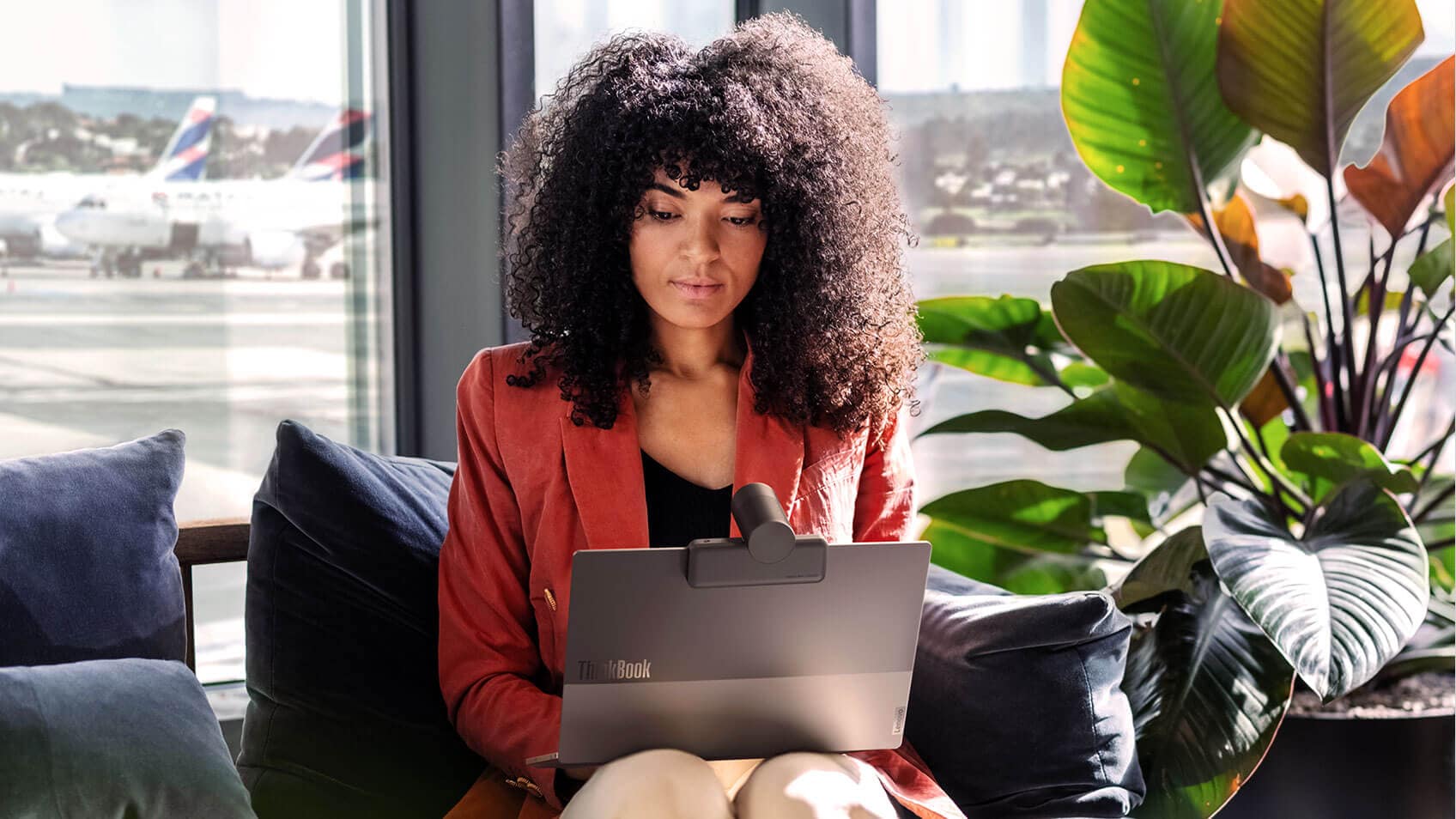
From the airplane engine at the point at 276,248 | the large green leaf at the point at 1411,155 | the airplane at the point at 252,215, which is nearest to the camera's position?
the large green leaf at the point at 1411,155

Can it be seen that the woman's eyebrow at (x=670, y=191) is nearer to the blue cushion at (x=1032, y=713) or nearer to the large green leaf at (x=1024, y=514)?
the blue cushion at (x=1032, y=713)

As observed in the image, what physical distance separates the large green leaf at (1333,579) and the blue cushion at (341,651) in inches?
41.1

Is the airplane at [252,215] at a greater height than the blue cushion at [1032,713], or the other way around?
the airplane at [252,215]

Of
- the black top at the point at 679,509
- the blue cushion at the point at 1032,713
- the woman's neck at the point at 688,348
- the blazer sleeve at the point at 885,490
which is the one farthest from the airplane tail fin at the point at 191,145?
the blue cushion at the point at 1032,713

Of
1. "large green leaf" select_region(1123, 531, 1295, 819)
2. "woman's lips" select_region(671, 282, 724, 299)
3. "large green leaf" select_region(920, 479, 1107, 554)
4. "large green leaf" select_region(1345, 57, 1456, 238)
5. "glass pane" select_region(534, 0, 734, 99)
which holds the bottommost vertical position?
"large green leaf" select_region(1123, 531, 1295, 819)

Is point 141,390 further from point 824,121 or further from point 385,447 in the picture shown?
point 824,121

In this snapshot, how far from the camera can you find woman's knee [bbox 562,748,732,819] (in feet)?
4.04

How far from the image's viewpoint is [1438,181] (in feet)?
7.09

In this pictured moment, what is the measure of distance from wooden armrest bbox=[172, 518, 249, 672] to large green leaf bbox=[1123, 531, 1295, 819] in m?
1.25

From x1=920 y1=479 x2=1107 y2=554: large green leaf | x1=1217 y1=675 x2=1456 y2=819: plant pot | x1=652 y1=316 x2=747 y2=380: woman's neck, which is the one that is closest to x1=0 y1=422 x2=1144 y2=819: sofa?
x1=652 y1=316 x2=747 y2=380: woman's neck

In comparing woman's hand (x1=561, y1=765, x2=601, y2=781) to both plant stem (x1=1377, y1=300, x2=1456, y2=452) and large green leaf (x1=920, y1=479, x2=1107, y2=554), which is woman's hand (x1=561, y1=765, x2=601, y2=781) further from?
plant stem (x1=1377, y1=300, x2=1456, y2=452)

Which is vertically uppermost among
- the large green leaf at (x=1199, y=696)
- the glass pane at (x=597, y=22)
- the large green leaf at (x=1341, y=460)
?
the glass pane at (x=597, y=22)

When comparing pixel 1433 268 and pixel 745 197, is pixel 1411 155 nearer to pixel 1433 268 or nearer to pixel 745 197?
pixel 1433 268

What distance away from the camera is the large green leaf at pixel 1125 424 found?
7.21 feet
